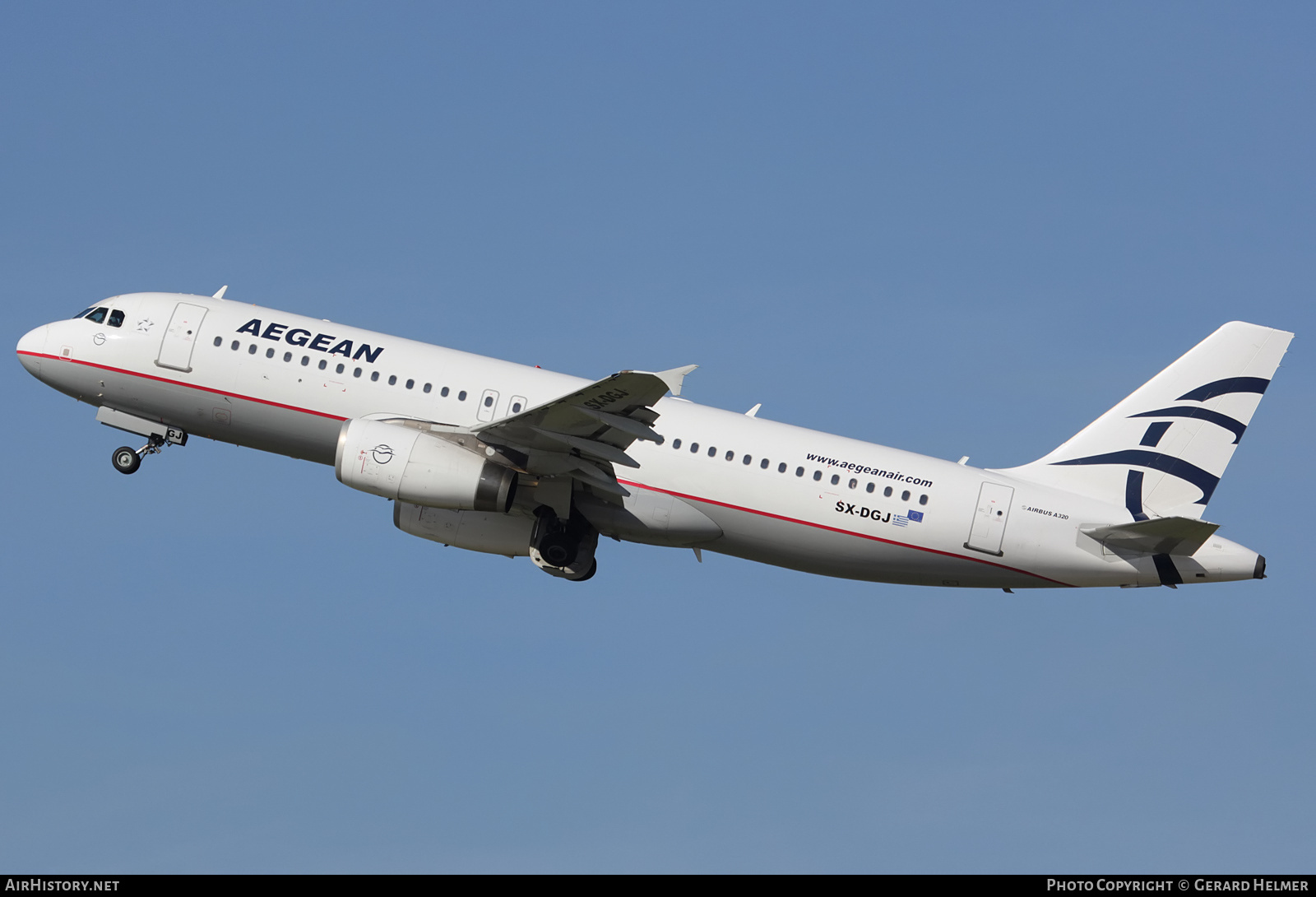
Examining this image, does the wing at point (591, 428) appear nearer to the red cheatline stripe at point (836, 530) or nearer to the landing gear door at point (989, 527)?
the red cheatline stripe at point (836, 530)

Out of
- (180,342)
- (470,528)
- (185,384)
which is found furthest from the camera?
(470,528)

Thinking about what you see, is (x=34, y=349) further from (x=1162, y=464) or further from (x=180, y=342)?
(x=1162, y=464)

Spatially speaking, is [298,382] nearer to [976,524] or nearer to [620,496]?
[620,496]

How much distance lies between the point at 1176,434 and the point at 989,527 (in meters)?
5.40

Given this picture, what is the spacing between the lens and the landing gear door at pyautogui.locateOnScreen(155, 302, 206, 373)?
36.4m

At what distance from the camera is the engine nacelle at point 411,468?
3334cm

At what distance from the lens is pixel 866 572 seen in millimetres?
35719

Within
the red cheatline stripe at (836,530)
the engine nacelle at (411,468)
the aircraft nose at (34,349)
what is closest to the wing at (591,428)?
the engine nacelle at (411,468)

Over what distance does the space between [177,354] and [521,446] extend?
9.35m

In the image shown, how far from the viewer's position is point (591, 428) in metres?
33.0

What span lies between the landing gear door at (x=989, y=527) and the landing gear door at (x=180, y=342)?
19349 mm

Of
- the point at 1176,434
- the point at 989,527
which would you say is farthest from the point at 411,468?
the point at 1176,434

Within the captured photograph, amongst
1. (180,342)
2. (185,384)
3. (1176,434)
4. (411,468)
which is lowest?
(411,468)
